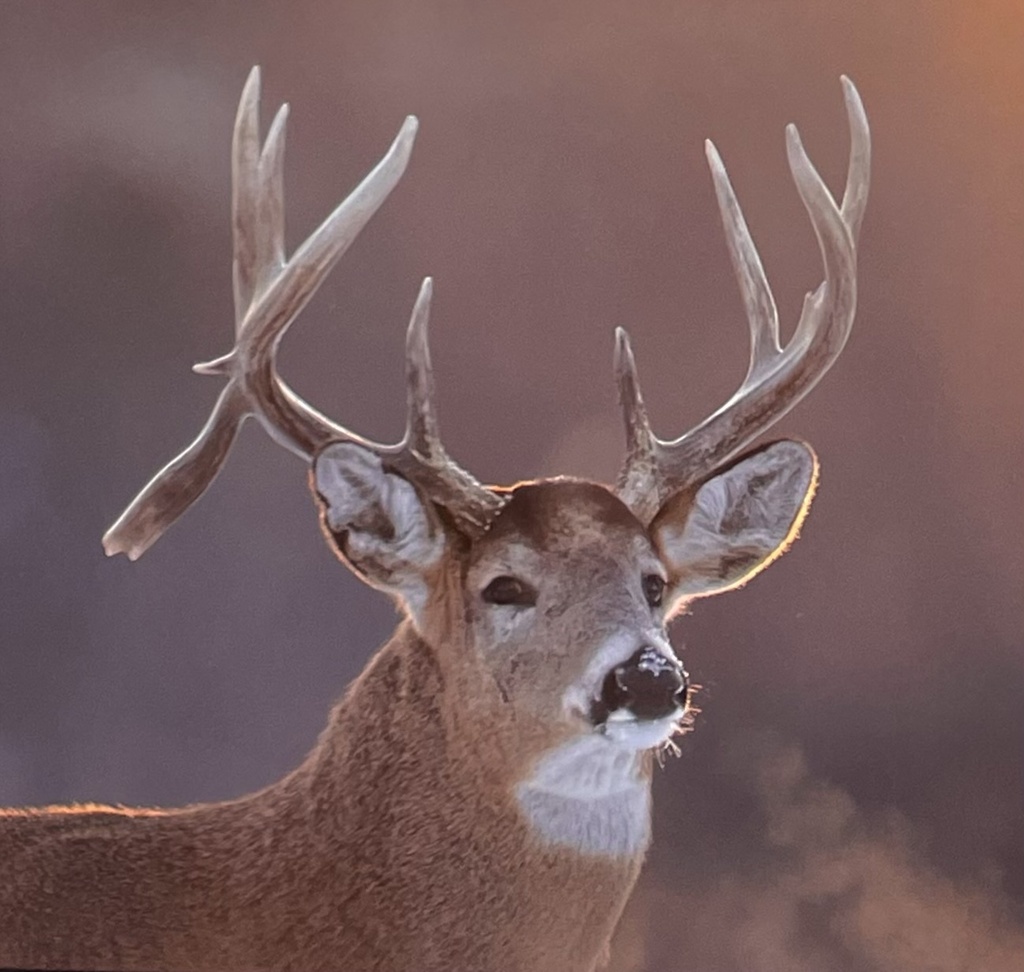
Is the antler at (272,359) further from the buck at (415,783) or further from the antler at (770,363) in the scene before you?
the antler at (770,363)

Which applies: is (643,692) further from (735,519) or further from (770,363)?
(770,363)

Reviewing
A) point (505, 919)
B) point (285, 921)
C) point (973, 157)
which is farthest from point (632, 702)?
point (973, 157)

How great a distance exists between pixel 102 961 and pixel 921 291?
164 cm

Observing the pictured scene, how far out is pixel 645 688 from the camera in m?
1.74

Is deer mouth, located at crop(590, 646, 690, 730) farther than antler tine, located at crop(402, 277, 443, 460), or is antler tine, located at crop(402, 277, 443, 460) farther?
antler tine, located at crop(402, 277, 443, 460)

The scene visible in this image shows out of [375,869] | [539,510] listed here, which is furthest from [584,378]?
[375,869]

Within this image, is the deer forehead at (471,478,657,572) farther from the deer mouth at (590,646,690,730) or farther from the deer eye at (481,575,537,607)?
the deer mouth at (590,646,690,730)

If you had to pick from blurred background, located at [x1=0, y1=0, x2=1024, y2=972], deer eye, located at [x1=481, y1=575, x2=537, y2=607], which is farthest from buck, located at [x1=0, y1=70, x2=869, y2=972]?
blurred background, located at [x1=0, y1=0, x2=1024, y2=972]

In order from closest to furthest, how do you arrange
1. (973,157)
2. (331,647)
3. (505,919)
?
(505,919)
(331,647)
(973,157)

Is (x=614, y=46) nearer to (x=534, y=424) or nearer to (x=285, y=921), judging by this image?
(x=534, y=424)

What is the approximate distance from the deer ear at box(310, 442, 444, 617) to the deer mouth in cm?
34

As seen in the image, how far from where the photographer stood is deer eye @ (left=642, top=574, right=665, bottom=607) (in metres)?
1.99

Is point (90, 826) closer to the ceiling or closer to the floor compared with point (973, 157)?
closer to the floor

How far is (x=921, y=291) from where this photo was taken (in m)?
2.42
